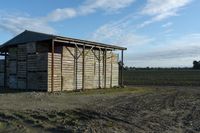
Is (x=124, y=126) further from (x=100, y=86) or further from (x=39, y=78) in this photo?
(x=100, y=86)

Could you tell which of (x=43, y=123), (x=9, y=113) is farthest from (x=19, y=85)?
(x=43, y=123)

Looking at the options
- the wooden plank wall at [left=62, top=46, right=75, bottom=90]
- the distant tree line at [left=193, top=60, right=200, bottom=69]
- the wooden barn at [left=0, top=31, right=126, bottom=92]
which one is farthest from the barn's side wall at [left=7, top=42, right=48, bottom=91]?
the distant tree line at [left=193, top=60, right=200, bottom=69]

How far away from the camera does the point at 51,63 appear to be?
87.8ft

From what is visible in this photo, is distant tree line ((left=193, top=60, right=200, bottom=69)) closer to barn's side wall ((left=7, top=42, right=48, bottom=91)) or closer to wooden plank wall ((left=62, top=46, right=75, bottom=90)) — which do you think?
wooden plank wall ((left=62, top=46, right=75, bottom=90))

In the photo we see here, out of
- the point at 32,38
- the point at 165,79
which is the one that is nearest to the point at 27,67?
the point at 32,38

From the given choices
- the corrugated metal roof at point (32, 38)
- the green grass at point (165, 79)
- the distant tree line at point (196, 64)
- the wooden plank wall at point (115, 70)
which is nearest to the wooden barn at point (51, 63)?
the corrugated metal roof at point (32, 38)

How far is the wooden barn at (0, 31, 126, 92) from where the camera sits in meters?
27.1

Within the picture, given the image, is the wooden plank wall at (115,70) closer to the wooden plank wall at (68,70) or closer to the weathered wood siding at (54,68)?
the weathered wood siding at (54,68)

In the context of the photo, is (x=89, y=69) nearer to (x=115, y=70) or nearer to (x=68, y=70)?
(x=68, y=70)

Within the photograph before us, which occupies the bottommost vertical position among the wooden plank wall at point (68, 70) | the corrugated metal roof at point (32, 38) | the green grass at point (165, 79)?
the green grass at point (165, 79)

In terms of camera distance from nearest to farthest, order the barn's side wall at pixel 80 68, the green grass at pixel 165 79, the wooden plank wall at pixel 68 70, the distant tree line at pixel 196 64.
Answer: the barn's side wall at pixel 80 68, the wooden plank wall at pixel 68 70, the green grass at pixel 165 79, the distant tree line at pixel 196 64

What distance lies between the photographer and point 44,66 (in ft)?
88.2

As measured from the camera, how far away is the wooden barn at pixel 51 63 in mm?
27100

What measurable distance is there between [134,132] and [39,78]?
710 inches
